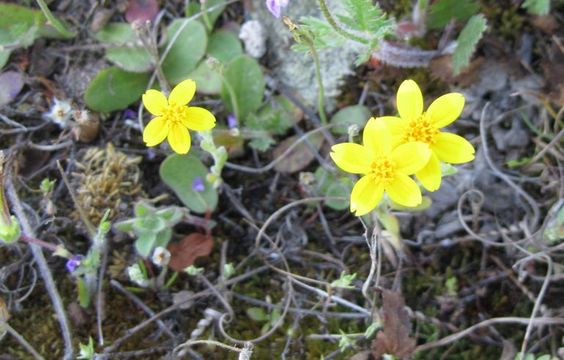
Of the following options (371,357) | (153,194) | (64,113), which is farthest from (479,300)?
(64,113)

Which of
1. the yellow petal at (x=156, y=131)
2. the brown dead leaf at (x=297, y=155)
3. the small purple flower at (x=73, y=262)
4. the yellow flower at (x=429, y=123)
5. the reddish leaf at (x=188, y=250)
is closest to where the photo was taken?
the yellow flower at (x=429, y=123)

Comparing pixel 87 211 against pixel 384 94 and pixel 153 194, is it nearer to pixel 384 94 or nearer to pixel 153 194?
pixel 153 194

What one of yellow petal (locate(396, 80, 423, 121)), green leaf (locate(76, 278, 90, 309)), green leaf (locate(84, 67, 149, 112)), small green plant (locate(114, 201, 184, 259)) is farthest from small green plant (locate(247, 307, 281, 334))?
green leaf (locate(84, 67, 149, 112))

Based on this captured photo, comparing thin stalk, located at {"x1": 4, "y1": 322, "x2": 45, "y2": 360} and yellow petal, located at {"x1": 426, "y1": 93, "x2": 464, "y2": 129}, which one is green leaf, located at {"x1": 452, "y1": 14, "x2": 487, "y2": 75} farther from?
thin stalk, located at {"x1": 4, "y1": 322, "x2": 45, "y2": 360}

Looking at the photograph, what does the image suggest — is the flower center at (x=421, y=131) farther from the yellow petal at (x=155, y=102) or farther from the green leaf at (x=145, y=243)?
the green leaf at (x=145, y=243)

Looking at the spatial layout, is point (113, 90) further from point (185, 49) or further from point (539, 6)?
point (539, 6)

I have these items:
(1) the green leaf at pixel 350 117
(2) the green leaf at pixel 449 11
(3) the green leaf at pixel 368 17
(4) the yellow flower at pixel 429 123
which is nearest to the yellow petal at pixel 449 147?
(4) the yellow flower at pixel 429 123
